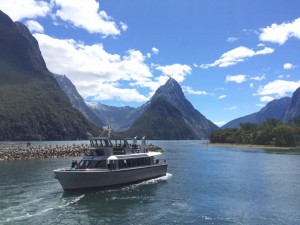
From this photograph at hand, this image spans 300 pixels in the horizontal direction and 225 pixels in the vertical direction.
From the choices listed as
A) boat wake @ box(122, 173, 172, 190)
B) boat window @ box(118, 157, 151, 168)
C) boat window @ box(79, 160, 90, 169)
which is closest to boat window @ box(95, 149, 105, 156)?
boat window @ box(79, 160, 90, 169)

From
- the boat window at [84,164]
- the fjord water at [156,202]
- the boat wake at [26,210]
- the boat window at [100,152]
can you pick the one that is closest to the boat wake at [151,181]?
the fjord water at [156,202]

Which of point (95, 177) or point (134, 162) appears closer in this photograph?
point (95, 177)

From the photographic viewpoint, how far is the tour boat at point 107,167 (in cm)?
4684

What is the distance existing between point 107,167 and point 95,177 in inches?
116

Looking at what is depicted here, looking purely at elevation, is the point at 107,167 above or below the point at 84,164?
below

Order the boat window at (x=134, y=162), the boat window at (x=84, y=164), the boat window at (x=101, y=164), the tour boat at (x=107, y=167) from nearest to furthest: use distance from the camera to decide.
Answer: the tour boat at (x=107, y=167)
the boat window at (x=84, y=164)
the boat window at (x=101, y=164)
the boat window at (x=134, y=162)

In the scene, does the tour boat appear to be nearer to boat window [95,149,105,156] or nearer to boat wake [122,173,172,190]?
boat window [95,149,105,156]

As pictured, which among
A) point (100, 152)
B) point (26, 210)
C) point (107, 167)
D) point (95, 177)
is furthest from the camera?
point (100, 152)

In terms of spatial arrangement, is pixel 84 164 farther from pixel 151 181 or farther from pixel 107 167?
pixel 151 181

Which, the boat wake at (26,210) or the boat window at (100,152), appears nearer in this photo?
the boat wake at (26,210)

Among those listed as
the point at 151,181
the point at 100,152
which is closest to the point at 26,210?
the point at 100,152

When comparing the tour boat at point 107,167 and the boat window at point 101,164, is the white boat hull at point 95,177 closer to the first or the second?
the tour boat at point 107,167

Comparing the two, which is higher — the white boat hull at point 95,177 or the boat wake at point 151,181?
the white boat hull at point 95,177

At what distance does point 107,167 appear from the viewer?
167 ft
